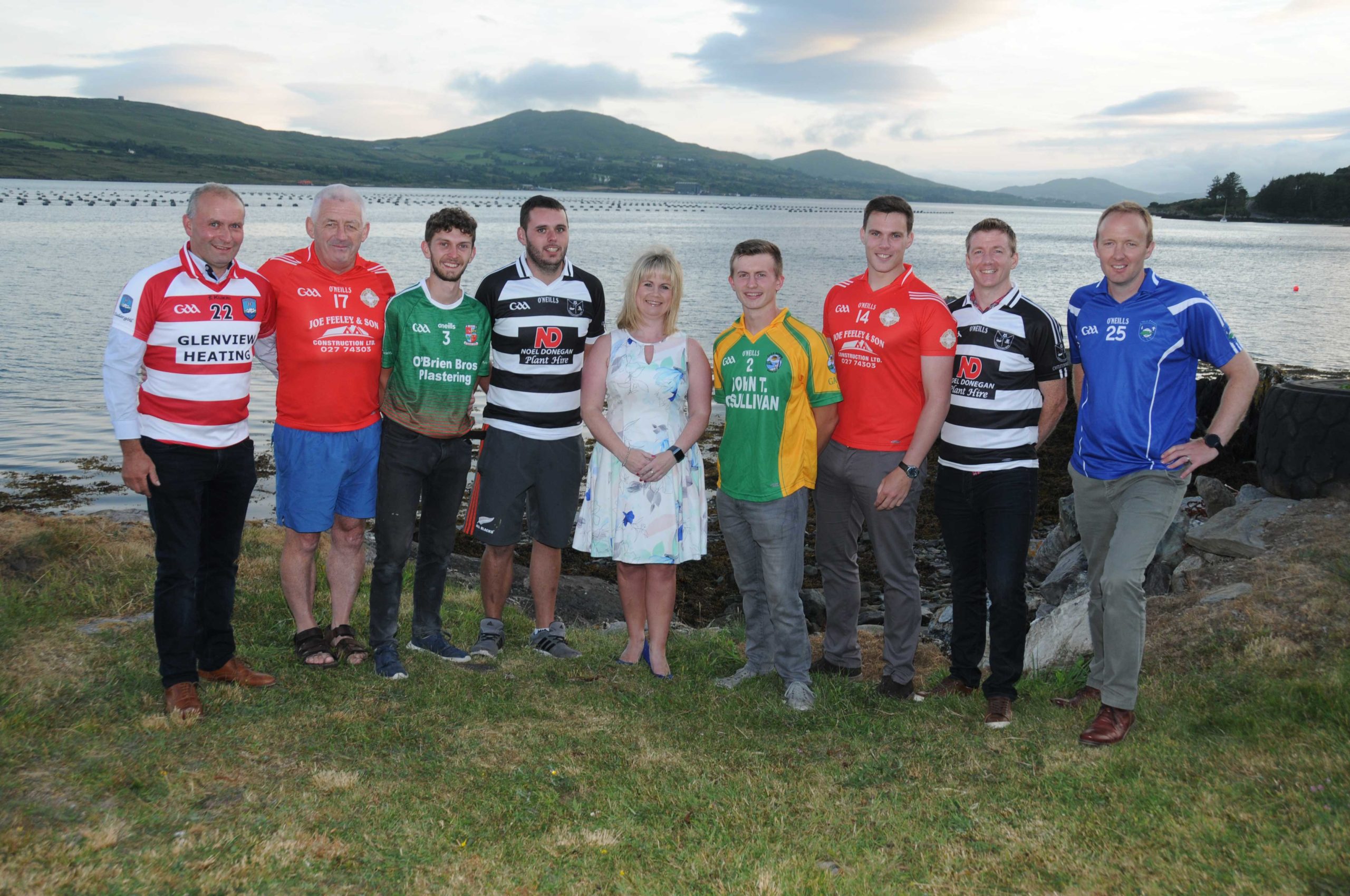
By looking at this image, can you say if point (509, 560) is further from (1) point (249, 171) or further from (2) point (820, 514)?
(1) point (249, 171)

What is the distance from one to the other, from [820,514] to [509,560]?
2.33 metres

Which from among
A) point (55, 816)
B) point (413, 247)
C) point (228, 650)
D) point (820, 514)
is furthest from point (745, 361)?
point (413, 247)

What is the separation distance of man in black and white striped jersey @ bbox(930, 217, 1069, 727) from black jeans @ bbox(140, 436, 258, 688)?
424 cm

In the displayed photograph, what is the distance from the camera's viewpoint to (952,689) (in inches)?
237

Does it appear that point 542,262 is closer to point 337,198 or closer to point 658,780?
point 337,198

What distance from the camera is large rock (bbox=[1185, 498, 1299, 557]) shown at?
821 centimetres

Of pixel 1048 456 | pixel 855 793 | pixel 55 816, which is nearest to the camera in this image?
pixel 55 816

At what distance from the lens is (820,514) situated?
6.13m

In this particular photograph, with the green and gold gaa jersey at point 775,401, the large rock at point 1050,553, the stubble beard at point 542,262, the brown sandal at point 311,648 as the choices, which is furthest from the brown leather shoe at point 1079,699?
the large rock at point 1050,553

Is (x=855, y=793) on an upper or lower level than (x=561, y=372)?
lower

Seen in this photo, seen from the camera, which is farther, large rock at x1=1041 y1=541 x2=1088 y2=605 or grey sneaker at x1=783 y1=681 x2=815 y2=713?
large rock at x1=1041 y1=541 x2=1088 y2=605


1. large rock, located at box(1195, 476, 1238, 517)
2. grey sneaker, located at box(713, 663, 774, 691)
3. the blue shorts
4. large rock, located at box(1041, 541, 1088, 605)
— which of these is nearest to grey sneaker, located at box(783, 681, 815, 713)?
grey sneaker, located at box(713, 663, 774, 691)

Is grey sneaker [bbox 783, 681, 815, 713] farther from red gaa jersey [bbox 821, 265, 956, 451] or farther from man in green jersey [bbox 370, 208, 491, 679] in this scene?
man in green jersey [bbox 370, 208, 491, 679]

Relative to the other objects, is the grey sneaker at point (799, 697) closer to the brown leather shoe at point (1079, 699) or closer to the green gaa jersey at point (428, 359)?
the brown leather shoe at point (1079, 699)
